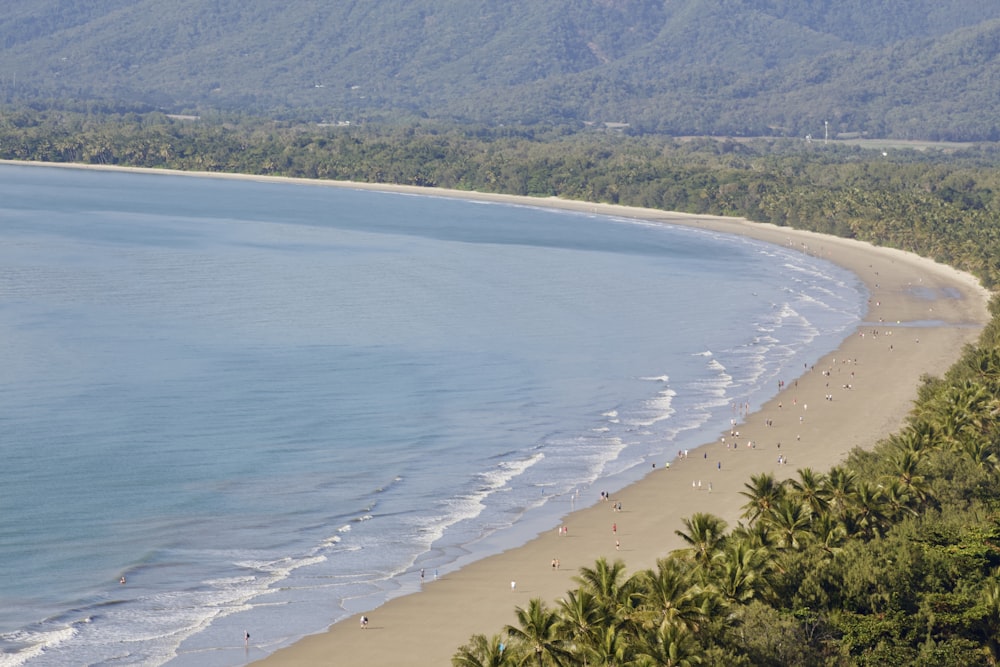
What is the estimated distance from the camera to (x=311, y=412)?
259 ft

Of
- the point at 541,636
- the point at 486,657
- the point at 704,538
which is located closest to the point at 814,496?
the point at 704,538

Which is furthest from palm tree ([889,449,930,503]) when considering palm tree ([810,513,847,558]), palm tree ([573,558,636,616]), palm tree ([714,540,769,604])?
palm tree ([573,558,636,616])

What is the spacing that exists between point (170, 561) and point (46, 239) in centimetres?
11591

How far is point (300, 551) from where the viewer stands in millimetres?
55969

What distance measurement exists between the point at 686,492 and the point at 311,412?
76.5ft

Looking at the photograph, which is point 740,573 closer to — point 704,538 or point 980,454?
point 704,538

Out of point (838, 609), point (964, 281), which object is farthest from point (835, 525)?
point (964, 281)

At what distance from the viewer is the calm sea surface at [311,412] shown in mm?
52156

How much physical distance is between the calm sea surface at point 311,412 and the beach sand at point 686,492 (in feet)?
4.48

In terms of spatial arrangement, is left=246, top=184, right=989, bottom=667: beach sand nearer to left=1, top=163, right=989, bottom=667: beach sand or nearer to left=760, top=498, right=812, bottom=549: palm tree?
left=1, top=163, right=989, bottom=667: beach sand

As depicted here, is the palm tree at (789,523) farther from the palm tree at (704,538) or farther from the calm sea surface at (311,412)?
the calm sea surface at (311,412)

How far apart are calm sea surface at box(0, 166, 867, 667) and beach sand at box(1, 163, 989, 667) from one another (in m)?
1.37

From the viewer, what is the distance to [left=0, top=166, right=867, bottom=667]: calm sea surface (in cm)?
5216

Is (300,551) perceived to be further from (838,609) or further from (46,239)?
(46,239)
